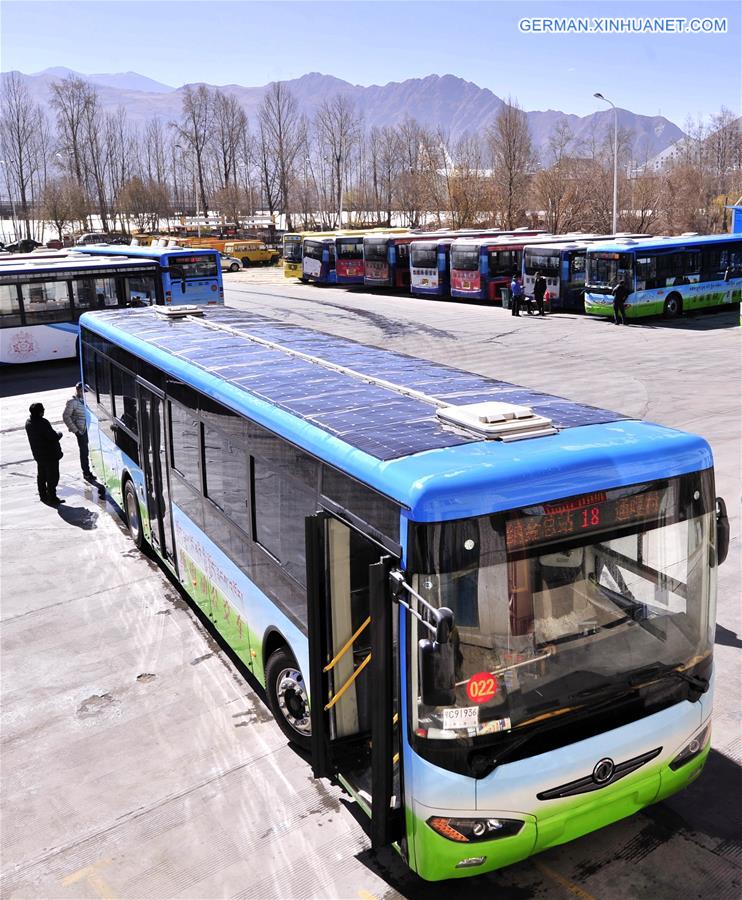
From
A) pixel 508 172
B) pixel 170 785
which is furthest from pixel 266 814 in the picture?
pixel 508 172

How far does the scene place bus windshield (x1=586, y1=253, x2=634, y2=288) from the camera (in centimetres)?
2812

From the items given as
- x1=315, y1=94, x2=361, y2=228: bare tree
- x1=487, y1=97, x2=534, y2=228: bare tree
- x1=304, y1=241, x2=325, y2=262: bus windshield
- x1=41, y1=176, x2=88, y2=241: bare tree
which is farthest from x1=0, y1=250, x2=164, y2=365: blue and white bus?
x1=315, y1=94, x2=361, y2=228: bare tree

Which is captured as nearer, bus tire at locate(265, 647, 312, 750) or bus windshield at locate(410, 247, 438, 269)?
bus tire at locate(265, 647, 312, 750)

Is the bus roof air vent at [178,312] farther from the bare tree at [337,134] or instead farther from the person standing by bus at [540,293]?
the bare tree at [337,134]

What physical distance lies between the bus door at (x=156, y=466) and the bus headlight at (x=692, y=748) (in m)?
5.45

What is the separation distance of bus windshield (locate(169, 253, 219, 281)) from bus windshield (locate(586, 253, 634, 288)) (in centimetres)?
1192

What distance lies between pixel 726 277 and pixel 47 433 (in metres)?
25.2

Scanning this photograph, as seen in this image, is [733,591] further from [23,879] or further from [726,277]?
[726,277]

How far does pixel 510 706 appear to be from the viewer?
4531 mm

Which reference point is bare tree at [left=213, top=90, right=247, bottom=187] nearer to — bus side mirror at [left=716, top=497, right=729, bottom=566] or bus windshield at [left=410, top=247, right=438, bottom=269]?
bus windshield at [left=410, top=247, right=438, bottom=269]

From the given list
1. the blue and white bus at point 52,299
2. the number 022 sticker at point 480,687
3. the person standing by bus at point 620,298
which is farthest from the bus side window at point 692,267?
the number 022 sticker at point 480,687

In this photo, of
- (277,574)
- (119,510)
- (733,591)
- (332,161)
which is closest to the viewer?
(277,574)

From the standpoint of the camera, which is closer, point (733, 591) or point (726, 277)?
point (733, 591)

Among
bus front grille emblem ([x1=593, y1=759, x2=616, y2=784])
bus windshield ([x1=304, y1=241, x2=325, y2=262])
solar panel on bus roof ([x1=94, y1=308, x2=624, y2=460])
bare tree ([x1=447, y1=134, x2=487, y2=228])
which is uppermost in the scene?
bare tree ([x1=447, y1=134, x2=487, y2=228])
